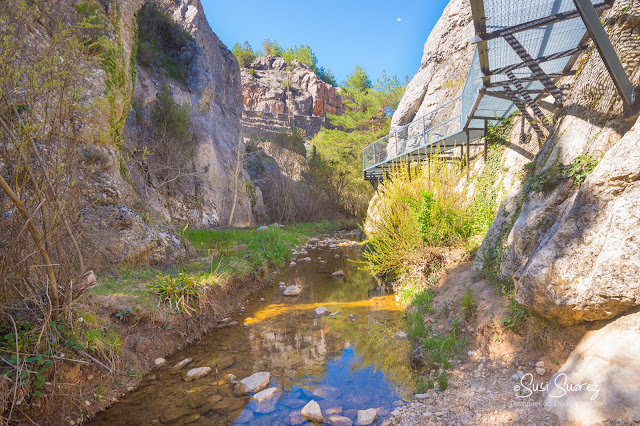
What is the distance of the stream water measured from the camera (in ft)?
10.6

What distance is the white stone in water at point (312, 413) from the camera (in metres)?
3.05

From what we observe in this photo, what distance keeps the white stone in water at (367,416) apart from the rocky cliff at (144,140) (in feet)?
11.7

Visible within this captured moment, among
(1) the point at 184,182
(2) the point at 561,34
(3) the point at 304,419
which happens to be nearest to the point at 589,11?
(2) the point at 561,34

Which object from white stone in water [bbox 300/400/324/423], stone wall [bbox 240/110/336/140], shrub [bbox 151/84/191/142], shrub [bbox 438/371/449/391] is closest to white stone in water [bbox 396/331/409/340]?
shrub [bbox 438/371/449/391]

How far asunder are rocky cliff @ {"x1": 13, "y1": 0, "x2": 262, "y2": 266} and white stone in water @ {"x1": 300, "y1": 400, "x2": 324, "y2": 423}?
3.14m

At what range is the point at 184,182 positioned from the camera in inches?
651

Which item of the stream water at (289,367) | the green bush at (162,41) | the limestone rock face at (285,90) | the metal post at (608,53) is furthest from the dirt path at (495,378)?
the limestone rock face at (285,90)

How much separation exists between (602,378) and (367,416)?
76.8 inches

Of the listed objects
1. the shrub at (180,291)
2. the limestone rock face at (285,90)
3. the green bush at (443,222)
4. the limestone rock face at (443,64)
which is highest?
the limestone rock face at (285,90)

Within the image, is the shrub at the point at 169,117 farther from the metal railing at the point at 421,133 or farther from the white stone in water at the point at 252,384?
the white stone in water at the point at 252,384

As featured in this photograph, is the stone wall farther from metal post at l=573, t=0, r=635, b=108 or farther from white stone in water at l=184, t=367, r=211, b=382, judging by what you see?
metal post at l=573, t=0, r=635, b=108

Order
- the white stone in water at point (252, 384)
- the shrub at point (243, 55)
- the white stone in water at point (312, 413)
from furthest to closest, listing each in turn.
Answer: the shrub at point (243, 55), the white stone in water at point (252, 384), the white stone in water at point (312, 413)

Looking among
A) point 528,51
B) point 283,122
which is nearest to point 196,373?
point 528,51

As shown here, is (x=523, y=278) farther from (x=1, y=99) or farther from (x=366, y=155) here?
(x=366, y=155)
